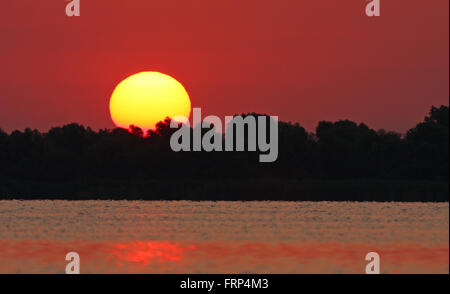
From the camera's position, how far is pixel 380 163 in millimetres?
92188

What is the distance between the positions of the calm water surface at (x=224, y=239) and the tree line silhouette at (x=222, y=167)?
1774 centimetres

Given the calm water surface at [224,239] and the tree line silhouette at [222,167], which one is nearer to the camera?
the calm water surface at [224,239]

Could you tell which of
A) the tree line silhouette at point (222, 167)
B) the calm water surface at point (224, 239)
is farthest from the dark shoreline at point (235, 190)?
the calm water surface at point (224, 239)

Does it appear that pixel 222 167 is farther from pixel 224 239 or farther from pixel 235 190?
pixel 224 239

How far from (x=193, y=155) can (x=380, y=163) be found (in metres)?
17.3

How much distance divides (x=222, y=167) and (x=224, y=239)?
48.8 metres

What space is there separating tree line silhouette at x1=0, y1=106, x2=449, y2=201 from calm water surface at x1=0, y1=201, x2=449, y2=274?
17736mm

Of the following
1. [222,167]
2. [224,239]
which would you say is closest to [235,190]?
[222,167]

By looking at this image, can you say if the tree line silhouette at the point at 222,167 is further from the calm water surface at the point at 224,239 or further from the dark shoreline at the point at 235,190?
the calm water surface at the point at 224,239

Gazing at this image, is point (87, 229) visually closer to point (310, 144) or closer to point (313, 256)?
point (313, 256)

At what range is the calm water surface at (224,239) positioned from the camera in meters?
32.8

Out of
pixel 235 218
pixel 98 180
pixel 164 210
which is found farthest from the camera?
pixel 98 180
